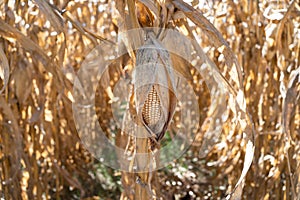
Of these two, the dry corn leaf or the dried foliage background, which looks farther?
the dried foliage background

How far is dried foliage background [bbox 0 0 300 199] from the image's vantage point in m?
0.96

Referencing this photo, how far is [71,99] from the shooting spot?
2.89 ft

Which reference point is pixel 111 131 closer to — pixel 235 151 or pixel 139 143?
pixel 235 151

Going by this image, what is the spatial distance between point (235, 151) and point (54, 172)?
53cm

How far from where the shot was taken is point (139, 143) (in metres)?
0.72

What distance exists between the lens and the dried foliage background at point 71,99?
96cm

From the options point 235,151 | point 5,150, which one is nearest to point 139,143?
point 5,150

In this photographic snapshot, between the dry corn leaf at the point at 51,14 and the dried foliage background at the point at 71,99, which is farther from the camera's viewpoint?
the dried foliage background at the point at 71,99

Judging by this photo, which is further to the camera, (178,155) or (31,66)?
(178,155)

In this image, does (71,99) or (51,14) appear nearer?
(51,14)

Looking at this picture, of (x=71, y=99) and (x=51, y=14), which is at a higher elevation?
(x=51, y=14)

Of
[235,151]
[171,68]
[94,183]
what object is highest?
[171,68]

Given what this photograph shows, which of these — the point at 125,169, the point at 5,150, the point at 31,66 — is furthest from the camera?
the point at 31,66

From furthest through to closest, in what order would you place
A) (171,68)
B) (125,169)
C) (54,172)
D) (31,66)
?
(54,172) → (31,66) → (125,169) → (171,68)
